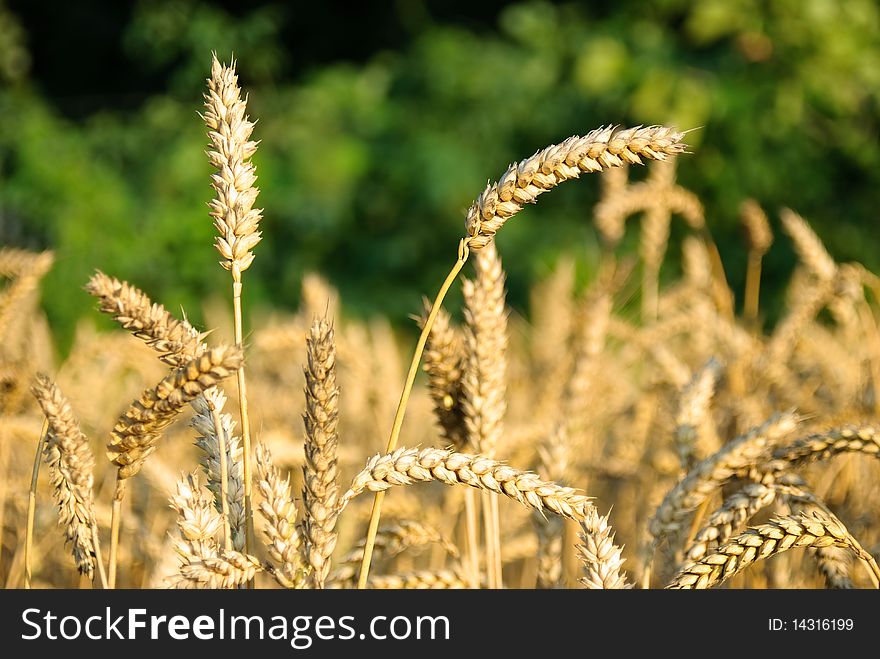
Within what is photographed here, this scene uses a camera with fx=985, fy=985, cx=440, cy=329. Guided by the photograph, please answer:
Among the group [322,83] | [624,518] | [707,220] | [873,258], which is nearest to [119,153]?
[322,83]

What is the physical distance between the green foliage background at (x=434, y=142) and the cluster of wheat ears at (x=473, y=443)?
3275 millimetres

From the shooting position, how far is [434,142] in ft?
19.9

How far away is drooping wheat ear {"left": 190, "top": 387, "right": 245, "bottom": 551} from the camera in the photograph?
0.91m

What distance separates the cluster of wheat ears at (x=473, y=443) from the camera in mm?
840

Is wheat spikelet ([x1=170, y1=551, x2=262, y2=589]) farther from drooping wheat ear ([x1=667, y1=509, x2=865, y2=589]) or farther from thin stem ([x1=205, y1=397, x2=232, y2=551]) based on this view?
drooping wheat ear ([x1=667, y1=509, x2=865, y2=589])

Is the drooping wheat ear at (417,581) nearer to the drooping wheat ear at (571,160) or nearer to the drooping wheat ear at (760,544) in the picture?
the drooping wheat ear at (760,544)

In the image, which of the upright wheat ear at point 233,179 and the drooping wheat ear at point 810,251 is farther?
the drooping wheat ear at point 810,251

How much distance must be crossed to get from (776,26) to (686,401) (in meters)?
→ 4.97

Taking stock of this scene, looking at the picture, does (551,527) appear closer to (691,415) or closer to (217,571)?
(691,415)

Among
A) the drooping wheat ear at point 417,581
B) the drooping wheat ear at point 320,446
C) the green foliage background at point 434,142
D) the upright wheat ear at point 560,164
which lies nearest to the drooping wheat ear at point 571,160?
the upright wheat ear at point 560,164

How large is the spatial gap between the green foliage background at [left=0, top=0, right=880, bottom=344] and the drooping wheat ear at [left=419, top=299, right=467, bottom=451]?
4.29 metres

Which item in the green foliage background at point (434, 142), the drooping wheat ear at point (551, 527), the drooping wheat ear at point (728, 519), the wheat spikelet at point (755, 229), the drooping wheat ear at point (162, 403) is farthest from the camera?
the green foliage background at point (434, 142)
